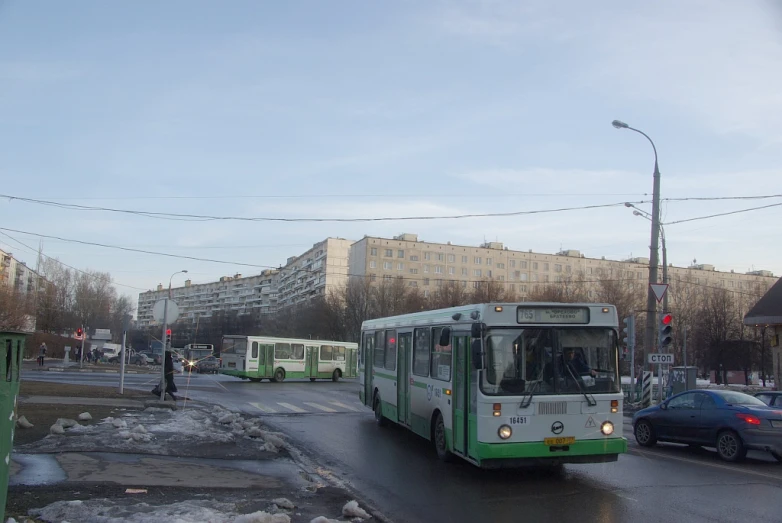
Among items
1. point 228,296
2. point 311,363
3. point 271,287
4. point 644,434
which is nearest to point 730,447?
point 644,434

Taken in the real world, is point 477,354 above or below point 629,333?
below

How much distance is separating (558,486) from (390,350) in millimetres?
6733

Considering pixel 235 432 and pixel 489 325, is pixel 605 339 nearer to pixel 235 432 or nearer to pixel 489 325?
pixel 489 325

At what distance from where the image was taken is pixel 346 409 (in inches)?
878

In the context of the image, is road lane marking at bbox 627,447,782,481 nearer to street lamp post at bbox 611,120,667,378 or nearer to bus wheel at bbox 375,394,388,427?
bus wheel at bbox 375,394,388,427

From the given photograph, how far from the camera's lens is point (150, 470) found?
988cm

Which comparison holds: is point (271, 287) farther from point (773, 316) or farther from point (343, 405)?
point (773, 316)

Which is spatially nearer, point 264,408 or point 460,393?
point 460,393

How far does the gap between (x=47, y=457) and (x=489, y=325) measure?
278 inches

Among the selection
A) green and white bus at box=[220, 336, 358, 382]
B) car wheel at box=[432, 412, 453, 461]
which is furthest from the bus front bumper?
green and white bus at box=[220, 336, 358, 382]

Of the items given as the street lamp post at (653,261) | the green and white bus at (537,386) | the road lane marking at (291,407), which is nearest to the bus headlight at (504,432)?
the green and white bus at (537,386)

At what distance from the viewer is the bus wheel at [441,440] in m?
11.5

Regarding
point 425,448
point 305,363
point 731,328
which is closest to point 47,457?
point 425,448

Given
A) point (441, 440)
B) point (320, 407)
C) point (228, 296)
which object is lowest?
point (320, 407)
